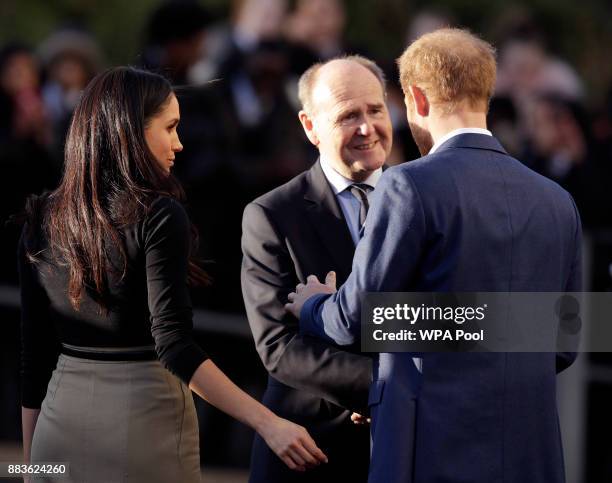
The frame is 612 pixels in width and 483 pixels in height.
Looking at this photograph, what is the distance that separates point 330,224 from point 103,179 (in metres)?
0.82

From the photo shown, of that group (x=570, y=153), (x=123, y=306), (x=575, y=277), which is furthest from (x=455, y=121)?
(x=570, y=153)

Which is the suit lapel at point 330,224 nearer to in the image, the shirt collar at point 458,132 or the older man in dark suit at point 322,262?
the older man in dark suit at point 322,262

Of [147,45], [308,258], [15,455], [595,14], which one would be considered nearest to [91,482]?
[308,258]

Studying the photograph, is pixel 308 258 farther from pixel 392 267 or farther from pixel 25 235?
pixel 25 235

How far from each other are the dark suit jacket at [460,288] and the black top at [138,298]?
1.50ft

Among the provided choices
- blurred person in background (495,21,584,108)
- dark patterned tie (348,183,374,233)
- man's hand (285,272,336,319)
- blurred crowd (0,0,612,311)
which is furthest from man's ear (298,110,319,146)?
blurred person in background (495,21,584,108)

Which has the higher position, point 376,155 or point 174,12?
point 174,12

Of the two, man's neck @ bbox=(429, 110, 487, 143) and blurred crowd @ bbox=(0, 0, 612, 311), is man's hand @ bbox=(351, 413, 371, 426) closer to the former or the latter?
man's neck @ bbox=(429, 110, 487, 143)

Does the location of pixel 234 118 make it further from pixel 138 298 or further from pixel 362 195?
pixel 138 298

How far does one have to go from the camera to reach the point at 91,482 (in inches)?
137

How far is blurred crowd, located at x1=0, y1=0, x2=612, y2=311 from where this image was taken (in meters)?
7.04

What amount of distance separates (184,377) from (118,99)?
810 mm

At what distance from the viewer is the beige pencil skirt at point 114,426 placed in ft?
11.4

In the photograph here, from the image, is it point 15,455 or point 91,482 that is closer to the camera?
point 91,482
